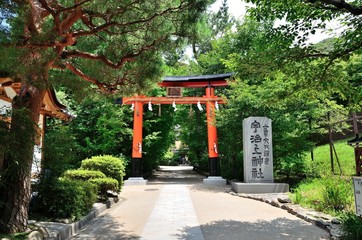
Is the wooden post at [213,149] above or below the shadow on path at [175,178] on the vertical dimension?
above

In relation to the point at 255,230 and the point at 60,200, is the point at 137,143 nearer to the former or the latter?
the point at 60,200

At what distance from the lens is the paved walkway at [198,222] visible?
590cm

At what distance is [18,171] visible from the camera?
5328mm

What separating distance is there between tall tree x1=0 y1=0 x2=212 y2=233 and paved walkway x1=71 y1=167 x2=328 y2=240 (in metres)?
1.88

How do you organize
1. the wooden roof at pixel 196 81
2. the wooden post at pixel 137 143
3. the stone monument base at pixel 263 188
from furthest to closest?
the wooden roof at pixel 196 81
the wooden post at pixel 137 143
the stone monument base at pixel 263 188

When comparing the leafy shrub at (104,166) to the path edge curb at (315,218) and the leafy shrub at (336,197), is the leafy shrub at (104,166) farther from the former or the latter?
the leafy shrub at (336,197)

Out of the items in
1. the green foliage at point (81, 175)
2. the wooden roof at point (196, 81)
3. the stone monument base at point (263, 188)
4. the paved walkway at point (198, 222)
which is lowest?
the paved walkway at point (198, 222)

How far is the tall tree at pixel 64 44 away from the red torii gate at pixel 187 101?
945 cm

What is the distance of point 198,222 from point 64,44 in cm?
484

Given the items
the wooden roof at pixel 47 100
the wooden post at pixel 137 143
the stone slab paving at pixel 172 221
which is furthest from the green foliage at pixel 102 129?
the stone slab paving at pixel 172 221

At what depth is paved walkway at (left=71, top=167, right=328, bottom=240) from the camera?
5.90 m

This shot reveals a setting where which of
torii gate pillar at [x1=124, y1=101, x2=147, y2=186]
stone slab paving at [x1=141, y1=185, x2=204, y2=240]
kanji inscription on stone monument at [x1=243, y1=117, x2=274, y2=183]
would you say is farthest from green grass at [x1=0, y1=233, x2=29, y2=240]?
torii gate pillar at [x1=124, y1=101, x2=147, y2=186]

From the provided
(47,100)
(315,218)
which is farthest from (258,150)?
(47,100)

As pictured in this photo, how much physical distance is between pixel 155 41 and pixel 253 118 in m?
7.22
